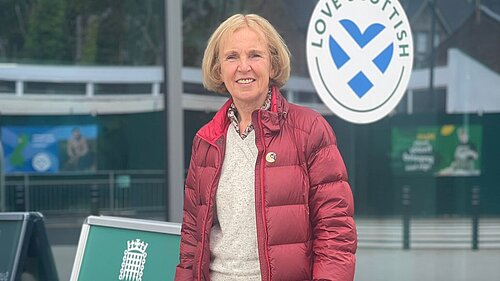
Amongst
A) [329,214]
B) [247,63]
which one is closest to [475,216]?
[329,214]

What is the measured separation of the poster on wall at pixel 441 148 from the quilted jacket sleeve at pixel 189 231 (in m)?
2.52

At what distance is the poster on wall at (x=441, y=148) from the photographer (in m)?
4.52

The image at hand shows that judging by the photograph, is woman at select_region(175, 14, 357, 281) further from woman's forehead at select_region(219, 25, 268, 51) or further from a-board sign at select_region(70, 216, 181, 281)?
a-board sign at select_region(70, 216, 181, 281)

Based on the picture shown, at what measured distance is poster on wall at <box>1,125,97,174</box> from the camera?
16.1 ft

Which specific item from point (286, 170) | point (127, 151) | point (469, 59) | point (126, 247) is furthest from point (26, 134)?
point (286, 170)

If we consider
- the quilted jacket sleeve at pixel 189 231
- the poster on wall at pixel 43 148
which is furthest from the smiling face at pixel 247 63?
the poster on wall at pixel 43 148

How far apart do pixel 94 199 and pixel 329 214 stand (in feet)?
10.6

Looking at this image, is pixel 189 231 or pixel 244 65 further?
pixel 189 231

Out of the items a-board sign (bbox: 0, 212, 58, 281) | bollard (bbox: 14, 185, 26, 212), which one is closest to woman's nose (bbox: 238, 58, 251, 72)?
a-board sign (bbox: 0, 212, 58, 281)

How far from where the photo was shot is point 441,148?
452 centimetres

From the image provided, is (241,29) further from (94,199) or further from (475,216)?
(94,199)

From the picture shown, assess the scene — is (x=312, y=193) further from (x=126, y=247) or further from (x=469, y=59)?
(x=469, y=59)

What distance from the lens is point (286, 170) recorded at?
2.02 metres

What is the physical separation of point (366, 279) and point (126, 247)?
1843 mm
